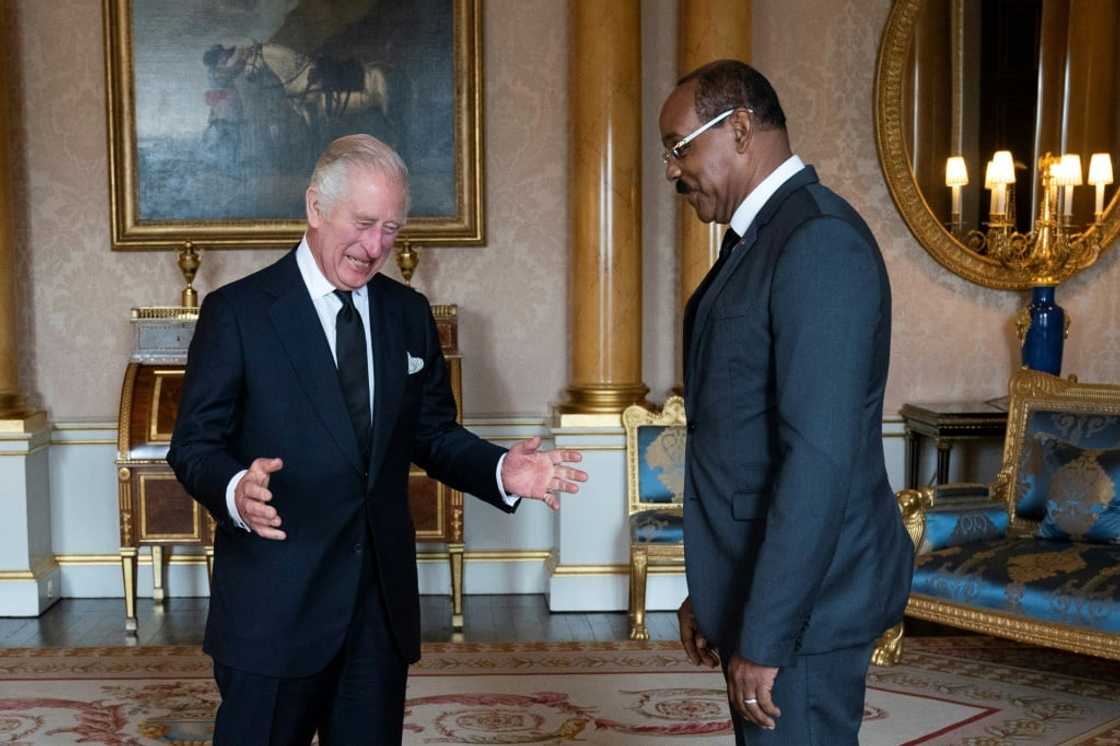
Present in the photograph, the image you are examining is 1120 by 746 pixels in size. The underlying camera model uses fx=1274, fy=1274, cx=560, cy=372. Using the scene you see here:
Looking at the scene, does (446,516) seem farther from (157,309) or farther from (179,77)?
(179,77)

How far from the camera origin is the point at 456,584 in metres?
5.70

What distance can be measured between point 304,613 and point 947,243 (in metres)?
4.76

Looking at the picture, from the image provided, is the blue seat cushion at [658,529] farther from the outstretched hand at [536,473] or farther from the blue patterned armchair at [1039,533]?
the outstretched hand at [536,473]

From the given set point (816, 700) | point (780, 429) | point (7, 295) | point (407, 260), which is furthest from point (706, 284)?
point (7, 295)

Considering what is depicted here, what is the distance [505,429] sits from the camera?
6.41 m

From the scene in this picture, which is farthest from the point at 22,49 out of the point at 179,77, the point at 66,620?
the point at 66,620

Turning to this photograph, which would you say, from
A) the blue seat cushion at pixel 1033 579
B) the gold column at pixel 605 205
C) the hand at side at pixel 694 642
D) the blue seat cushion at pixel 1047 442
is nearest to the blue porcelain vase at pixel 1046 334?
the blue seat cushion at pixel 1047 442

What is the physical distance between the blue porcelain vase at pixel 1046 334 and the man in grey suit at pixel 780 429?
4204 mm

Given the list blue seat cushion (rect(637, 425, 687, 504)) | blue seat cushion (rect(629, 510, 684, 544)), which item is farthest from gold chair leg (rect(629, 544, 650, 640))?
blue seat cushion (rect(637, 425, 687, 504))

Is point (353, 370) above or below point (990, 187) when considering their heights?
below

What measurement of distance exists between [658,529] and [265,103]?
2804 mm

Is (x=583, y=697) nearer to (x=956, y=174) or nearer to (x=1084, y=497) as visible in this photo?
(x=1084, y=497)

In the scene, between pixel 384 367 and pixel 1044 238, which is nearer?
pixel 384 367

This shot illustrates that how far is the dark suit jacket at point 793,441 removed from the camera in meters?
1.95
